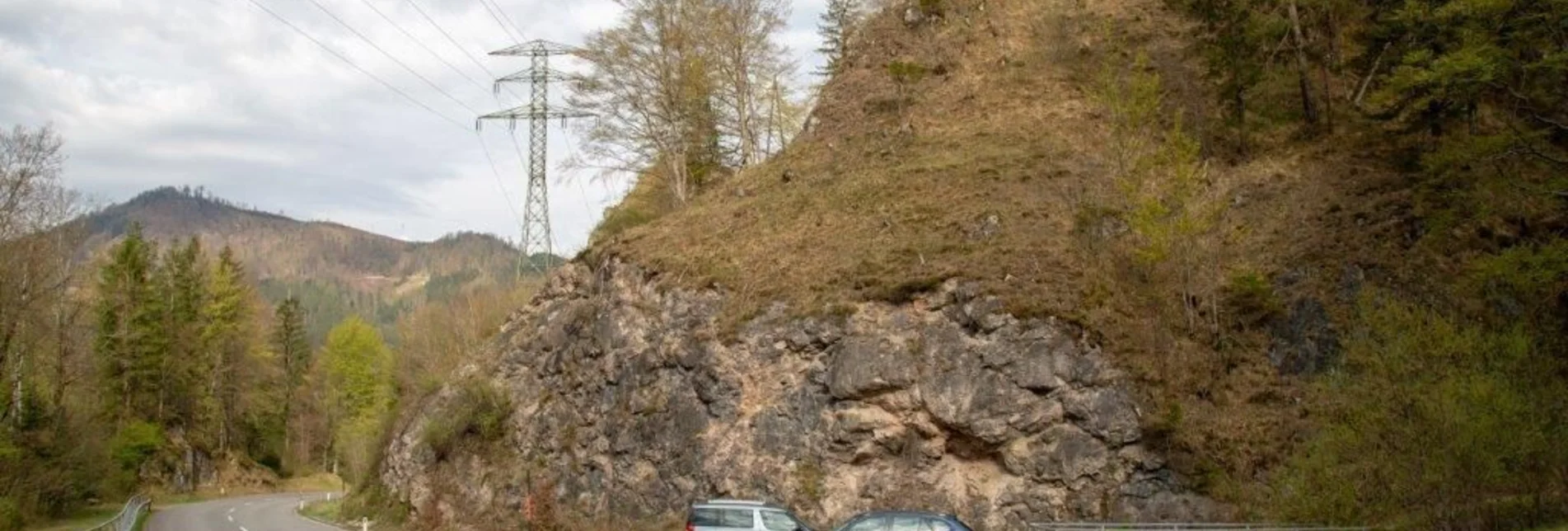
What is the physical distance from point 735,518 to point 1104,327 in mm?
10230

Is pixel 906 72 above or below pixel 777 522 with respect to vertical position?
above

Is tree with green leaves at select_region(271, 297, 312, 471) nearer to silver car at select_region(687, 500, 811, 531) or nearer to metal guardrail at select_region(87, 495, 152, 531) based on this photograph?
metal guardrail at select_region(87, 495, 152, 531)

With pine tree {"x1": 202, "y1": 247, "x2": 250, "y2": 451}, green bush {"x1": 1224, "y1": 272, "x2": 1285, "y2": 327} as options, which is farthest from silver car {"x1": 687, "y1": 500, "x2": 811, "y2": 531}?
pine tree {"x1": 202, "y1": 247, "x2": 250, "y2": 451}

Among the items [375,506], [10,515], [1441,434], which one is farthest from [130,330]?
[1441,434]

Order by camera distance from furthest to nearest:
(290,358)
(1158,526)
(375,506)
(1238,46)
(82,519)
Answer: (290,358), (82,519), (375,506), (1238,46), (1158,526)

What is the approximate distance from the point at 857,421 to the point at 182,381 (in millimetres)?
53539

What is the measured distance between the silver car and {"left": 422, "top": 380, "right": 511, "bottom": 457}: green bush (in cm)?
1258

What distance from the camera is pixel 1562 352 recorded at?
21.7m

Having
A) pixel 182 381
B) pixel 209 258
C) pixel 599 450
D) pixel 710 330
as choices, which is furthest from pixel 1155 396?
pixel 209 258

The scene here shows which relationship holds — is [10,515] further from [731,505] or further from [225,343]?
[225,343]

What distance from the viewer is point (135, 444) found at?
58.4 meters

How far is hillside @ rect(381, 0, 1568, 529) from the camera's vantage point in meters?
19.8

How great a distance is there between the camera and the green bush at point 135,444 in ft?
186

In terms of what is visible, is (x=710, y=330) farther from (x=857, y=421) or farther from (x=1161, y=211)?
(x=1161, y=211)
